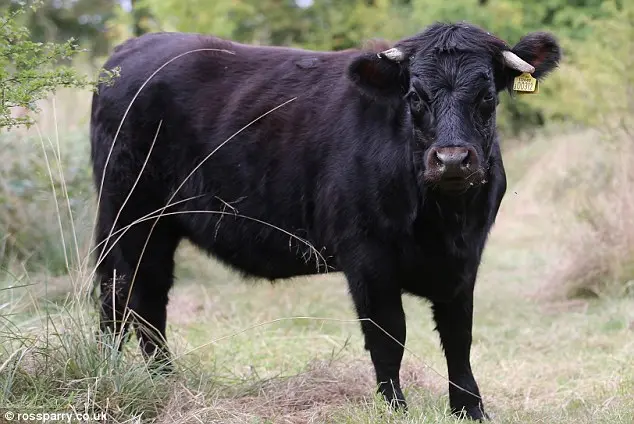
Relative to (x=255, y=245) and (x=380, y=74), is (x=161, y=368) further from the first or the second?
(x=380, y=74)

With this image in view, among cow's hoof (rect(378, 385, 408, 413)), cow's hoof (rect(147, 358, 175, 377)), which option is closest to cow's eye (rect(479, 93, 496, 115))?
cow's hoof (rect(378, 385, 408, 413))

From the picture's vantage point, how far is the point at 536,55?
484cm

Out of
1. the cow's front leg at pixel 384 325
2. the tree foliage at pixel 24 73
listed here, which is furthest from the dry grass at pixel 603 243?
the tree foliage at pixel 24 73

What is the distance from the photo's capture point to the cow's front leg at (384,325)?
4.63m

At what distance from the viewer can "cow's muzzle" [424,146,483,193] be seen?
405cm

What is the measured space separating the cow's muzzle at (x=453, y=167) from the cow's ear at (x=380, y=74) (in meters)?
0.62

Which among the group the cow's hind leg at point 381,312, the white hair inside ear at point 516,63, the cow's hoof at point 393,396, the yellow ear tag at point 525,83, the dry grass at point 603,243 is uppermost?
the white hair inside ear at point 516,63

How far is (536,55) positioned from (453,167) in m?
1.15

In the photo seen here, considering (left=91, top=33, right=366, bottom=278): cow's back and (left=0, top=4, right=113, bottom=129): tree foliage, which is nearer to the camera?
(left=0, top=4, right=113, bottom=129): tree foliage

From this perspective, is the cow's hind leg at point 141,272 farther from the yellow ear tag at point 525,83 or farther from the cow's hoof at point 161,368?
the yellow ear tag at point 525,83

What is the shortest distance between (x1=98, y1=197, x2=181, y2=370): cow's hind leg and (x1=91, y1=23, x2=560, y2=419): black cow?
12 mm

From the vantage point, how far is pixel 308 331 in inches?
287

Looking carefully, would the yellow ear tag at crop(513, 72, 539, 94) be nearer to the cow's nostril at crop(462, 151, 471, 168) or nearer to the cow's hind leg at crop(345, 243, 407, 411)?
the cow's nostril at crop(462, 151, 471, 168)

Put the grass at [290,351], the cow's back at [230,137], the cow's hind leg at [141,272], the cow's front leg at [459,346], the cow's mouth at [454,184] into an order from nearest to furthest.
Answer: the cow's mouth at [454,184] < the grass at [290,351] < the cow's front leg at [459,346] < the cow's back at [230,137] < the cow's hind leg at [141,272]
